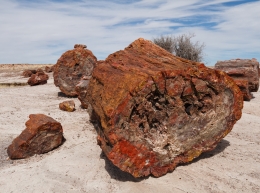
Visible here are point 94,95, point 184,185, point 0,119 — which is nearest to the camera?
point 184,185

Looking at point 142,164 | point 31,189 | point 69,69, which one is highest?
point 69,69

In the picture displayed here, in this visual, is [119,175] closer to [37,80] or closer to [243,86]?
[243,86]

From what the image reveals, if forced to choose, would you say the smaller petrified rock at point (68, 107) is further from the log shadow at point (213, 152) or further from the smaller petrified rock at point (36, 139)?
the log shadow at point (213, 152)

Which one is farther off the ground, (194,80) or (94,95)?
(194,80)

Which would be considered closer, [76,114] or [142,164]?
[142,164]

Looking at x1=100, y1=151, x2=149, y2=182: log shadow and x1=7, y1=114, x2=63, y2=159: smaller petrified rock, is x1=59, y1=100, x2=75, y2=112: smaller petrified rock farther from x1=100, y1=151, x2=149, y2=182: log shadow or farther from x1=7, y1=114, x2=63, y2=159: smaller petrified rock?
x1=100, y1=151, x2=149, y2=182: log shadow

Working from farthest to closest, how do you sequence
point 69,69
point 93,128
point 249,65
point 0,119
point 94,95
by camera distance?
point 69,69 → point 249,65 → point 0,119 → point 93,128 → point 94,95

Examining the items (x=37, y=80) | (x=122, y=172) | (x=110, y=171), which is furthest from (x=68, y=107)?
(x=37, y=80)

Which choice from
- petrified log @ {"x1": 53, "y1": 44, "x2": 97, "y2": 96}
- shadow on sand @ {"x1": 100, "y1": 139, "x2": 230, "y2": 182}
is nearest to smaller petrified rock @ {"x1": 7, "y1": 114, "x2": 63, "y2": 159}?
shadow on sand @ {"x1": 100, "y1": 139, "x2": 230, "y2": 182}

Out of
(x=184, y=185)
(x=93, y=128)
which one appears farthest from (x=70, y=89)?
(x=184, y=185)

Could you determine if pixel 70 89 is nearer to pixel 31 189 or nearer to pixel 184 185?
pixel 31 189

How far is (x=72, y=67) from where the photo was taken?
9188 millimetres

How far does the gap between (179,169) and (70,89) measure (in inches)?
239

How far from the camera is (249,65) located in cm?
862
